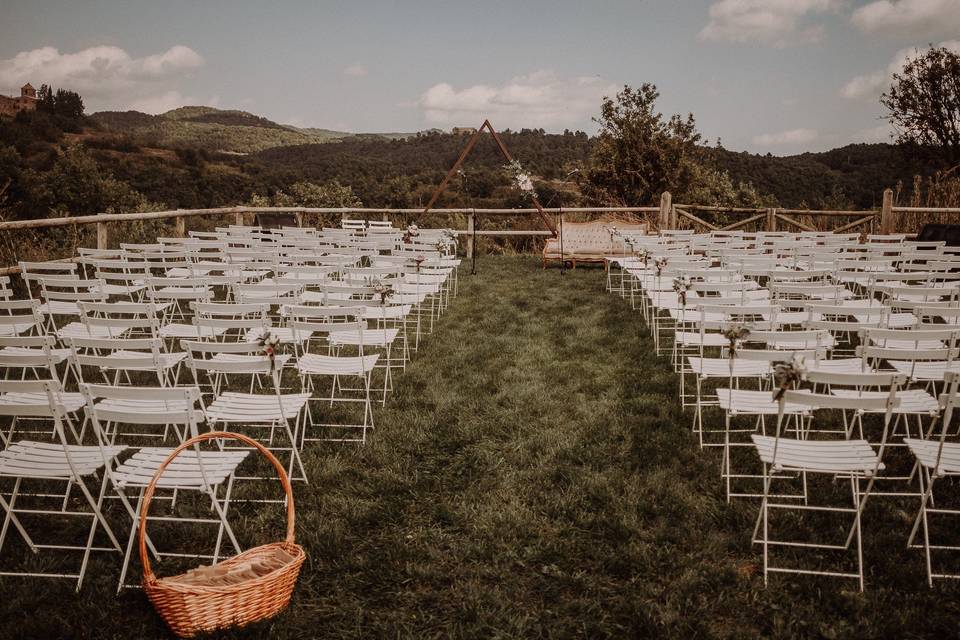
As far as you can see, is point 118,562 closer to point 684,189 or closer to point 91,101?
point 684,189

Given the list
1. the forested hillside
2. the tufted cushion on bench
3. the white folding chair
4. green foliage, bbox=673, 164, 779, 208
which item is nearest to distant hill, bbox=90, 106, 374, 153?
the forested hillside

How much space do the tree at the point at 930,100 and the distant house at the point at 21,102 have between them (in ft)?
141

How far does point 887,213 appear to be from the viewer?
45.3 ft

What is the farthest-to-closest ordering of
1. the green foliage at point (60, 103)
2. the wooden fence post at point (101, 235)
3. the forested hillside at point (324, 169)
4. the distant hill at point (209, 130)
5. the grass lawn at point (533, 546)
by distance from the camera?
the distant hill at point (209, 130), the green foliage at point (60, 103), the forested hillside at point (324, 169), the wooden fence post at point (101, 235), the grass lawn at point (533, 546)

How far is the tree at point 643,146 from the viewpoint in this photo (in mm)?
20062

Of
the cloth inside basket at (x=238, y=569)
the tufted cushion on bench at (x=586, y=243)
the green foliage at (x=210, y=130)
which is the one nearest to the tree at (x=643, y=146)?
the tufted cushion on bench at (x=586, y=243)

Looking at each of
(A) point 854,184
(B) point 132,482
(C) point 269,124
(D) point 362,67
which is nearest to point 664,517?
(B) point 132,482

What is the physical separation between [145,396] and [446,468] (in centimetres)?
202

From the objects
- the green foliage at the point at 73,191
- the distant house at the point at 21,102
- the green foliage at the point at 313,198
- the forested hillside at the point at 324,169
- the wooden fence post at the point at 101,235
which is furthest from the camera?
the distant house at the point at 21,102

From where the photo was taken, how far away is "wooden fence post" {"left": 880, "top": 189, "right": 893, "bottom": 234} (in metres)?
13.8

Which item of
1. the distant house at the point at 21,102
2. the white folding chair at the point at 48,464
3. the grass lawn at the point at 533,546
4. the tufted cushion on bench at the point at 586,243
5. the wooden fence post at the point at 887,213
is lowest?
the grass lawn at the point at 533,546

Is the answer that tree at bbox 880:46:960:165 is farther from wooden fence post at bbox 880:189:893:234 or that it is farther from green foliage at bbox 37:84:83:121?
green foliage at bbox 37:84:83:121

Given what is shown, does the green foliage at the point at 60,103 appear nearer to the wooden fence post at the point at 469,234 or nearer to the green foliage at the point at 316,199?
the green foliage at the point at 316,199

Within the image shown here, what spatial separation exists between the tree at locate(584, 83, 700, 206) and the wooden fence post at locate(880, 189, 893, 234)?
23.1ft
